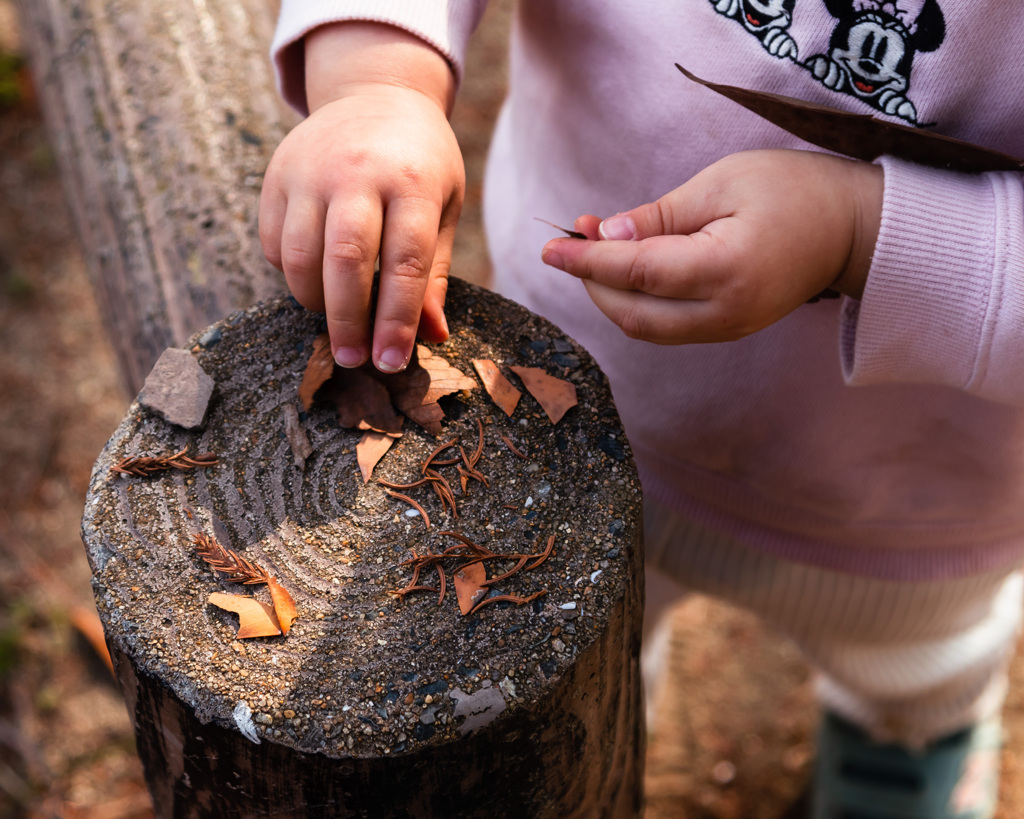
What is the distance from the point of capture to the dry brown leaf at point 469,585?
0.60m

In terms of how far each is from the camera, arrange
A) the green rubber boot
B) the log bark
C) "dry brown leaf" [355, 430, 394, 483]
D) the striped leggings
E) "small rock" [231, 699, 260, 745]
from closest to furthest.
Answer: "small rock" [231, 699, 260, 745] → "dry brown leaf" [355, 430, 394, 483] → the log bark → the striped leggings → the green rubber boot

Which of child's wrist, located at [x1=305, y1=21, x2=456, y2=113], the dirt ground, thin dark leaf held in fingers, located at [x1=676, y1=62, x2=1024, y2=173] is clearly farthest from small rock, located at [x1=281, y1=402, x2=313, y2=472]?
the dirt ground

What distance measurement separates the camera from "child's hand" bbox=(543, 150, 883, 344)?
0.70 meters

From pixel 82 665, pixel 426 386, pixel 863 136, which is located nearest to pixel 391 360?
pixel 426 386

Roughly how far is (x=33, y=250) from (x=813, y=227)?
2288 millimetres

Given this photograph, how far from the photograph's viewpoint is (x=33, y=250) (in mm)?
2326

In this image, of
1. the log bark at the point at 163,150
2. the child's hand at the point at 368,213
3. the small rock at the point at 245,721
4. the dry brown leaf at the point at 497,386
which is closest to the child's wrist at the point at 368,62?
the child's hand at the point at 368,213

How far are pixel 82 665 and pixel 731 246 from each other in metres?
1.58

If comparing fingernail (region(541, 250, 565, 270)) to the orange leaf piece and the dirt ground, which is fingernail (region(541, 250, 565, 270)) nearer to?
the orange leaf piece

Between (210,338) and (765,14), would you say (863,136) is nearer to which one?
(765,14)

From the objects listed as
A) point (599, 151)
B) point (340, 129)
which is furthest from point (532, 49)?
point (340, 129)

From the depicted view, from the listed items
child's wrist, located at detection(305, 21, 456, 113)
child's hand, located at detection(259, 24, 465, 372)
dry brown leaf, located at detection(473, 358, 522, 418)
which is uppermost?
child's wrist, located at detection(305, 21, 456, 113)

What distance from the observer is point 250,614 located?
1.95 ft

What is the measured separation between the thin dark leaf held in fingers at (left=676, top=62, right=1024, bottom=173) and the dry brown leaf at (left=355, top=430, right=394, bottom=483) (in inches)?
16.0
